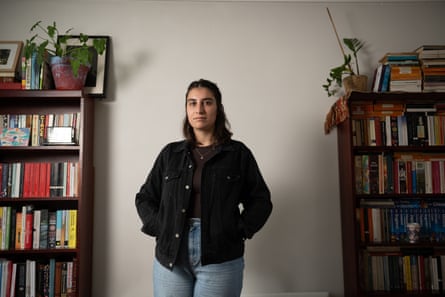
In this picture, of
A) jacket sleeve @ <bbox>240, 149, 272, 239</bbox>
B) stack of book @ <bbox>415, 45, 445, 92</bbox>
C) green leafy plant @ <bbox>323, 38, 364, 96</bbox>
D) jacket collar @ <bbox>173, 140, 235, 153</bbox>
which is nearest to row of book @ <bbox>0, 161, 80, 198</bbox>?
jacket collar @ <bbox>173, 140, 235, 153</bbox>

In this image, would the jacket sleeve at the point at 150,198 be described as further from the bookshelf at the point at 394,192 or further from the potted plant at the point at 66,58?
the bookshelf at the point at 394,192

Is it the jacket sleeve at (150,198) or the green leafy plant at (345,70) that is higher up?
the green leafy plant at (345,70)

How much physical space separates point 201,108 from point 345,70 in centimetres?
130

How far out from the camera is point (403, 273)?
2.20m

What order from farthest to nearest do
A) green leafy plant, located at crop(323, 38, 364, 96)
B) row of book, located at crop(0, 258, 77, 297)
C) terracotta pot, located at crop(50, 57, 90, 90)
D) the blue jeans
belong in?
green leafy plant, located at crop(323, 38, 364, 96) → terracotta pot, located at crop(50, 57, 90, 90) → row of book, located at crop(0, 258, 77, 297) → the blue jeans

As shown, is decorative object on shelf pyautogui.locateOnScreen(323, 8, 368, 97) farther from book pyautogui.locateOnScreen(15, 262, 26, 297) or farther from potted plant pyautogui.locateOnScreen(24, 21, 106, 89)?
book pyautogui.locateOnScreen(15, 262, 26, 297)

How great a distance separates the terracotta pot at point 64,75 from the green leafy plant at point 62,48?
0.15 ft

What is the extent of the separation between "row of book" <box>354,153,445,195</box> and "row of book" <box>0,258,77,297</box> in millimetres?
1968

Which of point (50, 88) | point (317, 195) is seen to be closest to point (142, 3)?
point (50, 88)

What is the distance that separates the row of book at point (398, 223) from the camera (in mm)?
2188

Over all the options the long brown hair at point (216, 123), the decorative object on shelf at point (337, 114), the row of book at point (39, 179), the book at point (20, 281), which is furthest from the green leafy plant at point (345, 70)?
the book at point (20, 281)

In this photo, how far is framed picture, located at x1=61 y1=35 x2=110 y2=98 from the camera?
237 cm

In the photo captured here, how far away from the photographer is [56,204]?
235cm

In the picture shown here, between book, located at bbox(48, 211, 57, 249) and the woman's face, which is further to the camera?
book, located at bbox(48, 211, 57, 249)
